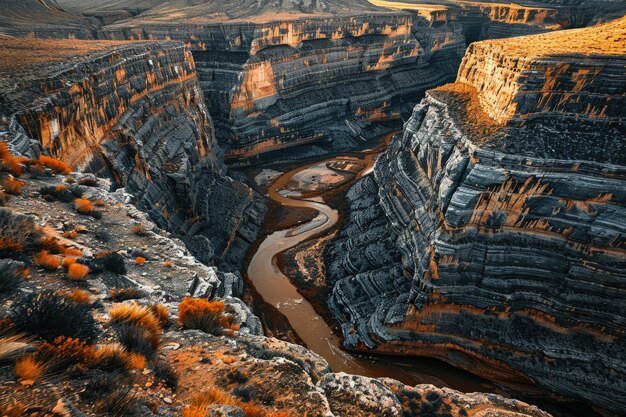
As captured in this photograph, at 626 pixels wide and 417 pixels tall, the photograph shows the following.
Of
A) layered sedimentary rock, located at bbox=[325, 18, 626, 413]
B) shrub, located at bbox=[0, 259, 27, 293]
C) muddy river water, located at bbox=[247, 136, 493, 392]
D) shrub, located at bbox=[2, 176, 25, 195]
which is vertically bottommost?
muddy river water, located at bbox=[247, 136, 493, 392]

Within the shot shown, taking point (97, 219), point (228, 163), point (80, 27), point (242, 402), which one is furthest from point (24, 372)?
point (80, 27)

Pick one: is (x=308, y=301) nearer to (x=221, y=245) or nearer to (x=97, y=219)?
(x=221, y=245)

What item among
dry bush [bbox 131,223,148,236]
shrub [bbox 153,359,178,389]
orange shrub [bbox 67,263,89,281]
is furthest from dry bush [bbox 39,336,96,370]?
dry bush [bbox 131,223,148,236]

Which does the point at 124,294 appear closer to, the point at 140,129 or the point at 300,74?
the point at 140,129

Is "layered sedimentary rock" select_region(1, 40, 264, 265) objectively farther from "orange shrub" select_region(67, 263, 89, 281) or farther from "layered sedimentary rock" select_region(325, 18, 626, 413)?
"layered sedimentary rock" select_region(325, 18, 626, 413)

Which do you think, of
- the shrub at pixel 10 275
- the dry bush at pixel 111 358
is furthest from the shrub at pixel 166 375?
the shrub at pixel 10 275

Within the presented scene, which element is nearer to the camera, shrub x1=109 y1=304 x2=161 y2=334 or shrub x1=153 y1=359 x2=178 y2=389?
shrub x1=153 y1=359 x2=178 y2=389

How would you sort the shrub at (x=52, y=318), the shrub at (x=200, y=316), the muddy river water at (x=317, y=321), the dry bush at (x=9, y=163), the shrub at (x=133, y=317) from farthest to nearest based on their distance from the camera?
1. the muddy river water at (x=317, y=321)
2. the dry bush at (x=9, y=163)
3. the shrub at (x=200, y=316)
4. the shrub at (x=133, y=317)
5. the shrub at (x=52, y=318)

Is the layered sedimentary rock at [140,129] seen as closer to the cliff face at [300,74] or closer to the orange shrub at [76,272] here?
the cliff face at [300,74]
